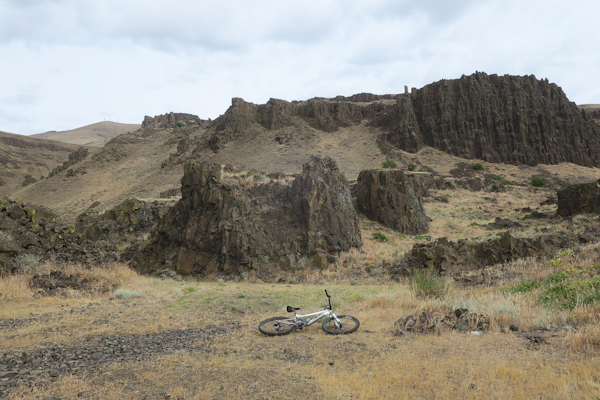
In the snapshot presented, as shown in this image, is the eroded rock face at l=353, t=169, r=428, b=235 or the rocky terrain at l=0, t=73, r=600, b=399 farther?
the eroded rock face at l=353, t=169, r=428, b=235

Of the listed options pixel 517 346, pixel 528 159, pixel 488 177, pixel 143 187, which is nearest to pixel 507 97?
pixel 528 159

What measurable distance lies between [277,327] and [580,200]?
83.0ft

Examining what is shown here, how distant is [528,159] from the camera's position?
193 ft

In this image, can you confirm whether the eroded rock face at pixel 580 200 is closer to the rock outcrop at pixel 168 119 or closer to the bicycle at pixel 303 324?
the bicycle at pixel 303 324

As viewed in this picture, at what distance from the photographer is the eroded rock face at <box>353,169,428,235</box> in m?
24.9

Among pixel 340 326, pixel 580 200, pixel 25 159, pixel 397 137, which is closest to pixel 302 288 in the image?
pixel 340 326

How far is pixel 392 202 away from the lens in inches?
1006

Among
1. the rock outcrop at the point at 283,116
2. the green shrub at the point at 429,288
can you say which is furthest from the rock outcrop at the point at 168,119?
the green shrub at the point at 429,288

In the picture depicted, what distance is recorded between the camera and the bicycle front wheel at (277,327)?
7004 mm

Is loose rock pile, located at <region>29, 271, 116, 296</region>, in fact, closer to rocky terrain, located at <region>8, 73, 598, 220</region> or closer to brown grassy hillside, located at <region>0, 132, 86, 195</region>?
rocky terrain, located at <region>8, 73, 598, 220</region>

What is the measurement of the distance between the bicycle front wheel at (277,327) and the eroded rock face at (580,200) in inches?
916

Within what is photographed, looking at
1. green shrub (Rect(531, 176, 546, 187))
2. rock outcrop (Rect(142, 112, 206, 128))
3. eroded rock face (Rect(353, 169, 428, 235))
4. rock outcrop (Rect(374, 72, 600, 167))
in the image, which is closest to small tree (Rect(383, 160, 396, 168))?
rock outcrop (Rect(374, 72, 600, 167))

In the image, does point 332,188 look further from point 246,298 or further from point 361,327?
point 361,327

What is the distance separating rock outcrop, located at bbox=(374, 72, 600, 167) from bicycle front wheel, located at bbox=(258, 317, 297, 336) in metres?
60.0
